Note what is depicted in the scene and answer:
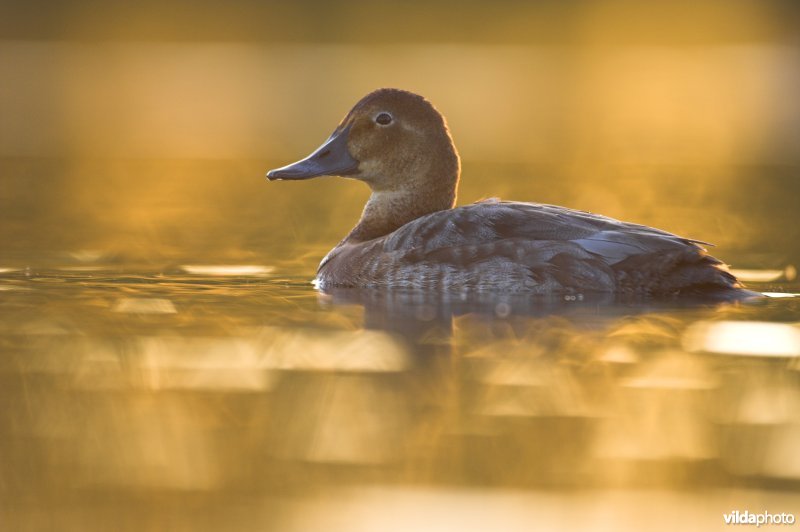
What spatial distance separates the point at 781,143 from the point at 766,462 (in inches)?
694

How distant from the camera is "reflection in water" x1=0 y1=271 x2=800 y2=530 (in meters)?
4.46

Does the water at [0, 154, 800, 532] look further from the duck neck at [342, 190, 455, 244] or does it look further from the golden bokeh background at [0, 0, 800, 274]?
the golden bokeh background at [0, 0, 800, 274]

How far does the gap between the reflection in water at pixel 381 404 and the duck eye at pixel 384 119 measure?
1743 millimetres

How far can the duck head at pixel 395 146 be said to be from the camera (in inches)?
360

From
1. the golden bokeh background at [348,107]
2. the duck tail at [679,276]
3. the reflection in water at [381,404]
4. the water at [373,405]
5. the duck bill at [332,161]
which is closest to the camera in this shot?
the water at [373,405]

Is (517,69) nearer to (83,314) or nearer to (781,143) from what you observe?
(781,143)

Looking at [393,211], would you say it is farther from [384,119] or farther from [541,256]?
[541,256]

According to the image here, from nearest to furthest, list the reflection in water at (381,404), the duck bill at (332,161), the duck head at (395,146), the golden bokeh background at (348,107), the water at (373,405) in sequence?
the water at (373,405), the reflection in water at (381,404), the duck head at (395,146), the duck bill at (332,161), the golden bokeh background at (348,107)

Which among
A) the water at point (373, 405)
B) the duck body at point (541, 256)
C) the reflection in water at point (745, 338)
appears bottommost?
the reflection in water at point (745, 338)

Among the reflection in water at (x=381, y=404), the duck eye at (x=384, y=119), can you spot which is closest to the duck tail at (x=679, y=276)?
the reflection in water at (x=381, y=404)

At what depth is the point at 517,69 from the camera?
3656 centimetres

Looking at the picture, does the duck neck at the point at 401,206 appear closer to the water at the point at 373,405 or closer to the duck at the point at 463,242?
the duck at the point at 463,242

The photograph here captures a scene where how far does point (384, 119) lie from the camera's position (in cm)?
920

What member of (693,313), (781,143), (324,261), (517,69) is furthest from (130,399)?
(517,69)
